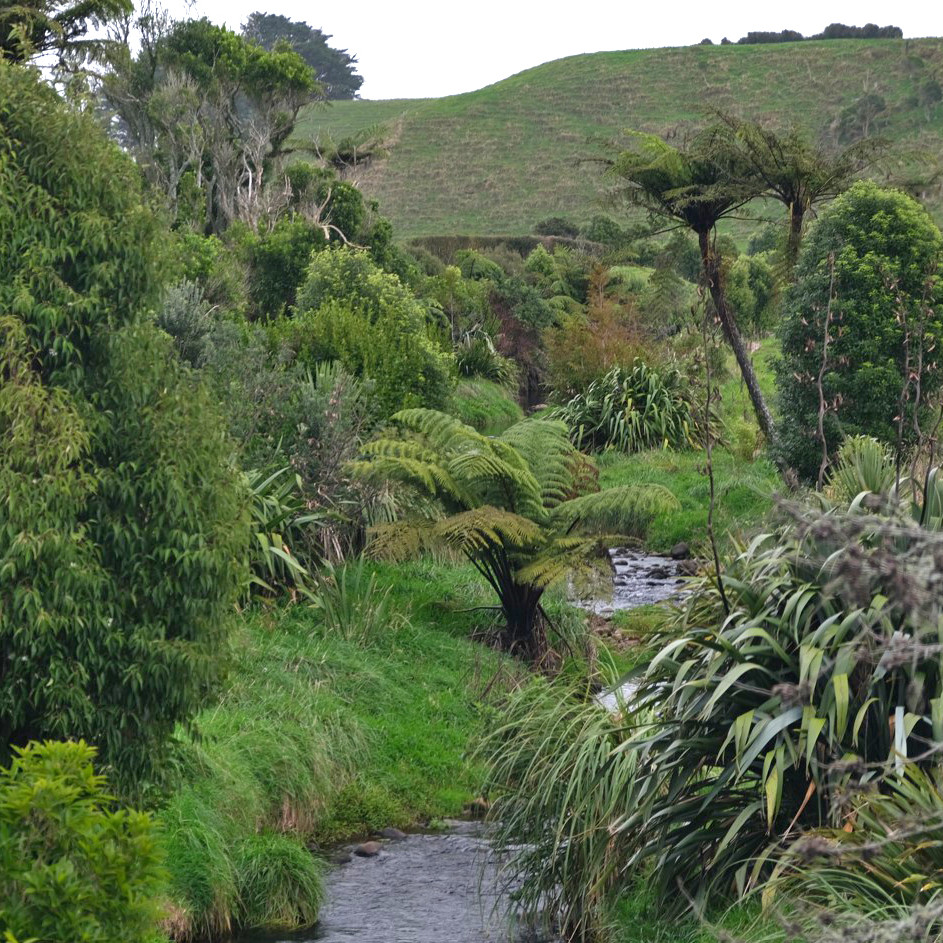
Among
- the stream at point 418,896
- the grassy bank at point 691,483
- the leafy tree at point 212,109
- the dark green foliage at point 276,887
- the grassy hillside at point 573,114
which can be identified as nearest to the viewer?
the stream at point 418,896

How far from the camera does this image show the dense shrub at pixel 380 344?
1650 centimetres

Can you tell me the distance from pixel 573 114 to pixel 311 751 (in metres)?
88.7

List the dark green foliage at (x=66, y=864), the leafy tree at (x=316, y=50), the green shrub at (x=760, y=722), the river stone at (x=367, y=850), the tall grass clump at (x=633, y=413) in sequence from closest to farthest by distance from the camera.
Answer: the dark green foliage at (x=66, y=864) < the green shrub at (x=760, y=722) < the river stone at (x=367, y=850) < the tall grass clump at (x=633, y=413) < the leafy tree at (x=316, y=50)

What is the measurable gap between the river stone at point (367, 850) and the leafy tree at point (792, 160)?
10.8 m

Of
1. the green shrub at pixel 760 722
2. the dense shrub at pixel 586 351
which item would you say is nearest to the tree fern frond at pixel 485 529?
the green shrub at pixel 760 722

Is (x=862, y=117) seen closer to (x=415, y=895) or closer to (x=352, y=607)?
(x=352, y=607)

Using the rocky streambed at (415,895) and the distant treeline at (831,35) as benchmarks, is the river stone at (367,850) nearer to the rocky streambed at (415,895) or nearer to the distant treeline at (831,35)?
the rocky streambed at (415,895)

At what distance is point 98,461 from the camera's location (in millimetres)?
5969

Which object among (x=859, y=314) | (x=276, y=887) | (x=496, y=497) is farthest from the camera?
(x=859, y=314)

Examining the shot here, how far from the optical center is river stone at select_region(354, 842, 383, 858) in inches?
333

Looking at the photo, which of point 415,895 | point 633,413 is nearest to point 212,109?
point 633,413

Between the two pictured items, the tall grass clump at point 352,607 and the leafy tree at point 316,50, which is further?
the leafy tree at point 316,50

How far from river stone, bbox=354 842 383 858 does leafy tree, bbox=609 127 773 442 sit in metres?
9.46

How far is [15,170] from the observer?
592cm
